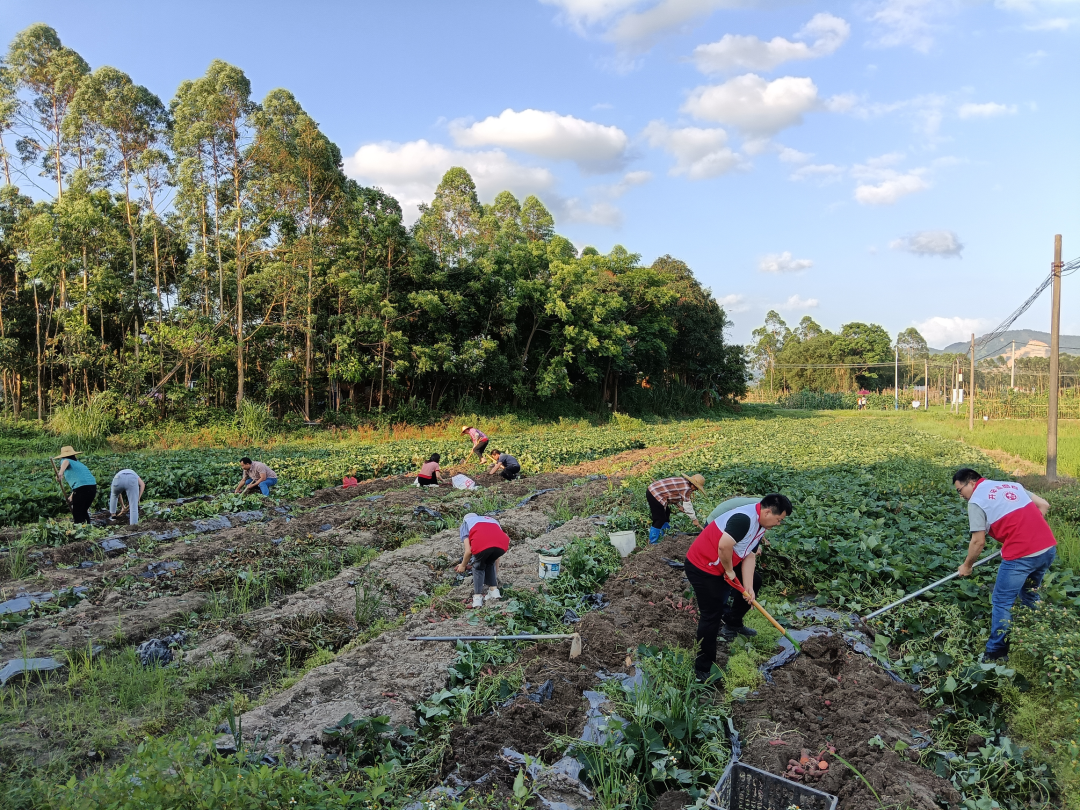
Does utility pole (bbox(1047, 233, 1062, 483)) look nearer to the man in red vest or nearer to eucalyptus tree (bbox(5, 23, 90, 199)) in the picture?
the man in red vest

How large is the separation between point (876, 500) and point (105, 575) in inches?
414

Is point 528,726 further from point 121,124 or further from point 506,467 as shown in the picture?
point 121,124

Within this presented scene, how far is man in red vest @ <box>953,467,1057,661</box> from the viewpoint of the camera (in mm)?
5234

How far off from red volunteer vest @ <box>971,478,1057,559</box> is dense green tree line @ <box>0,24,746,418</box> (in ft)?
68.8

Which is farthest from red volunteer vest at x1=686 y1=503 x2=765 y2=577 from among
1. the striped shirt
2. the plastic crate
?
the striped shirt

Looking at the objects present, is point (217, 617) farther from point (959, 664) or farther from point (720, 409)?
point (720, 409)

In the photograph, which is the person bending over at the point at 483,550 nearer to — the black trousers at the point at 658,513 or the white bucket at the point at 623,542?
the white bucket at the point at 623,542

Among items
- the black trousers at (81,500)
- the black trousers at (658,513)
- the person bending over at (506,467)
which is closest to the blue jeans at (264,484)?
the black trousers at (81,500)

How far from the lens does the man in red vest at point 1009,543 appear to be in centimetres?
523

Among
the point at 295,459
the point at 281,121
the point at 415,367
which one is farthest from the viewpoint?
the point at 415,367

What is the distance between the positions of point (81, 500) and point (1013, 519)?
12290 mm

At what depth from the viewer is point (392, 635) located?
234 inches

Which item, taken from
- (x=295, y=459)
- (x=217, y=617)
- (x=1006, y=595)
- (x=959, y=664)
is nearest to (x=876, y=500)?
(x=1006, y=595)

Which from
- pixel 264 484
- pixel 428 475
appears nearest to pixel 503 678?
pixel 428 475
